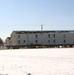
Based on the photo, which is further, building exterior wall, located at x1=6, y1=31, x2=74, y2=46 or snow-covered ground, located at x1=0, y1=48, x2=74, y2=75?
building exterior wall, located at x1=6, y1=31, x2=74, y2=46

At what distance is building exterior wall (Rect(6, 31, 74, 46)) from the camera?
102 metres

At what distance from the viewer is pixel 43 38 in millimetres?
103688

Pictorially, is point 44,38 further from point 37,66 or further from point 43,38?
point 37,66

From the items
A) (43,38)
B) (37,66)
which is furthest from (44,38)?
(37,66)

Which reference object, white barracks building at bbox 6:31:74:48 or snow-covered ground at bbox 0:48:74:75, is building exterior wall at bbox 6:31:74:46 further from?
snow-covered ground at bbox 0:48:74:75

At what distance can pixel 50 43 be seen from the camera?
10350 cm

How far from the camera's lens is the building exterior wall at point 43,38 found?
336 feet

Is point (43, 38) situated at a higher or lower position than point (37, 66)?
higher

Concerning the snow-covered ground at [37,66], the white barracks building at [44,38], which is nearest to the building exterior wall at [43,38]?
the white barracks building at [44,38]

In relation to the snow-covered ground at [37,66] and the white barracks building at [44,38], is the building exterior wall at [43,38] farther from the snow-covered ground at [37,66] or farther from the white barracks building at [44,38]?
the snow-covered ground at [37,66]

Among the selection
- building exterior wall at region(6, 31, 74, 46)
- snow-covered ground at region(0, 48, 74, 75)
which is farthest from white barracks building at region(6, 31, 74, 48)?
snow-covered ground at region(0, 48, 74, 75)

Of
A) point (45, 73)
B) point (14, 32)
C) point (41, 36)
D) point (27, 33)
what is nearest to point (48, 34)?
point (41, 36)

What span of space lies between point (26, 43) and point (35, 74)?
89.7 meters

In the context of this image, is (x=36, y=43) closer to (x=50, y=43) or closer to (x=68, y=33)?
(x=50, y=43)
